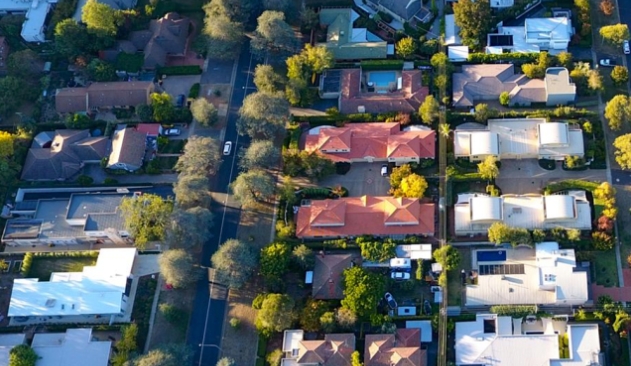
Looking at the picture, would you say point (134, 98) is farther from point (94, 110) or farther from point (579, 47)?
point (579, 47)

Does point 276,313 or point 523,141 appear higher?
point 523,141

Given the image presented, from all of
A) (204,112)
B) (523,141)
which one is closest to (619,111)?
(523,141)

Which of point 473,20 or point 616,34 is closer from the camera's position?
point 616,34

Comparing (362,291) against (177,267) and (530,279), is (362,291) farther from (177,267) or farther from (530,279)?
(177,267)

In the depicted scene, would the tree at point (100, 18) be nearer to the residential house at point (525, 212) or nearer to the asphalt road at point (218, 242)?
the asphalt road at point (218, 242)

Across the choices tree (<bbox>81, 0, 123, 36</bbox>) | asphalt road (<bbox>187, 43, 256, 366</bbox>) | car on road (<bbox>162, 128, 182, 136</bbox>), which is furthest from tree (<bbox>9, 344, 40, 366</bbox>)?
tree (<bbox>81, 0, 123, 36</bbox>)

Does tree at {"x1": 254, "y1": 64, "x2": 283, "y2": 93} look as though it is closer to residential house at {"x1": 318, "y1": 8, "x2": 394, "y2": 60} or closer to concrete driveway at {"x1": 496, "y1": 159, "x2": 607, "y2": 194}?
residential house at {"x1": 318, "y1": 8, "x2": 394, "y2": 60}
